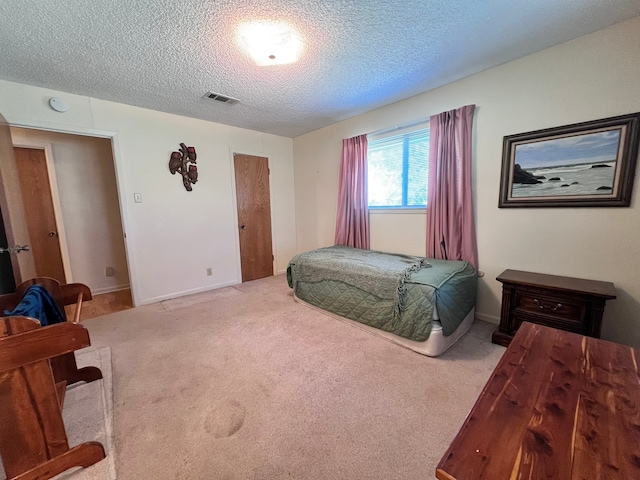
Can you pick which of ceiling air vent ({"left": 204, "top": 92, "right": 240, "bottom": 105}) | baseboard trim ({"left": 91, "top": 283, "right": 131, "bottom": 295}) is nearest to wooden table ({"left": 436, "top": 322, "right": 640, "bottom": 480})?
ceiling air vent ({"left": 204, "top": 92, "right": 240, "bottom": 105})

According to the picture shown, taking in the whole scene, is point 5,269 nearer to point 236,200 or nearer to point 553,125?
point 236,200

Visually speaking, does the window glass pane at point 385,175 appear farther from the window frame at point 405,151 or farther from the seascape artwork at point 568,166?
the seascape artwork at point 568,166

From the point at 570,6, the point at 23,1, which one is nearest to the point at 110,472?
the point at 23,1

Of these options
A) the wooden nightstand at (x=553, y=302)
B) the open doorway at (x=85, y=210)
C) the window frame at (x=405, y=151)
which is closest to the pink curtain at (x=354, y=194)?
the window frame at (x=405, y=151)

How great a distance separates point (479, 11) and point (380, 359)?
2.48 metres

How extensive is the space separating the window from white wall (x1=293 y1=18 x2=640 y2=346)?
247mm

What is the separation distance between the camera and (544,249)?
2.17 m

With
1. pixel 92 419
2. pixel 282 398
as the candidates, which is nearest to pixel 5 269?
pixel 92 419

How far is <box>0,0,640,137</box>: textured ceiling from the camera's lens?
155cm

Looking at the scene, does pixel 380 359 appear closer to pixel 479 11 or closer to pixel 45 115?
pixel 479 11

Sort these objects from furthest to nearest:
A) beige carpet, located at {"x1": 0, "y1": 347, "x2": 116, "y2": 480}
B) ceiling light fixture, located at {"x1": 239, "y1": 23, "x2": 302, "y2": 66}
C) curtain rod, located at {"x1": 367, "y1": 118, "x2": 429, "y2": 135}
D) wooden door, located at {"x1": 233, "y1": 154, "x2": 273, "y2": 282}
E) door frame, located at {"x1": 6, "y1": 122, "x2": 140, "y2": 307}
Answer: wooden door, located at {"x1": 233, "y1": 154, "x2": 273, "y2": 282}, curtain rod, located at {"x1": 367, "y1": 118, "x2": 429, "y2": 135}, door frame, located at {"x1": 6, "y1": 122, "x2": 140, "y2": 307}, ceiling light fixture, located at {"x1": 239, "y1": 23, "x2": 302, "y2": 66}, beige carpet, located at {"x1": 0, "y1": 347, "x2": 116, "y2": 480}

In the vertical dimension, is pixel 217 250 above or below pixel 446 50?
below

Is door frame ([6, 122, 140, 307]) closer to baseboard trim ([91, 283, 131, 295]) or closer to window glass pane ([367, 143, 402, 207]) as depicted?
baseboard trim ([91, 283, 131, 295])

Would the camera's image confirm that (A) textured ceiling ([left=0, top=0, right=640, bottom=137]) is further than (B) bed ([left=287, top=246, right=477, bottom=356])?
No
